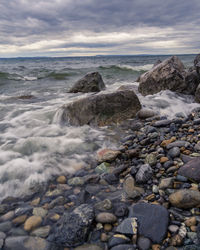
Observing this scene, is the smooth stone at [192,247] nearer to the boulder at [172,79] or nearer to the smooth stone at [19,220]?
the smooth stone at [19,220]

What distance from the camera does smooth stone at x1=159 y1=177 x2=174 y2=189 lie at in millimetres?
2287

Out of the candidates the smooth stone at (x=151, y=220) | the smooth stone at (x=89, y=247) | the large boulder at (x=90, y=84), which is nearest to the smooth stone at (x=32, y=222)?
the smooth stone at (x=89, y=247)

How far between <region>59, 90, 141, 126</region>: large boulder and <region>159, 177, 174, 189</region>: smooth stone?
263 cm

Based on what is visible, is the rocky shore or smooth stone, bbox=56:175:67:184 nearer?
the rocky shore

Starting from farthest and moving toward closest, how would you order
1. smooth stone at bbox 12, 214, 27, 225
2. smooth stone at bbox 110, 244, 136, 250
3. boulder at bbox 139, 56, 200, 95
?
boulder at bbox 139, 56, 200, 95
smooth stone at bbox 12, 214, 27, 225
smooth stone at bbox 110, 244, 136, 250

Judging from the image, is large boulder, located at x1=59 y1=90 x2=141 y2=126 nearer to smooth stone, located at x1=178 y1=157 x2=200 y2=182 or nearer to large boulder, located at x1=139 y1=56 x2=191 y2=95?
smooth stone, located at x1=178 y1=157 x2=200 y2=182

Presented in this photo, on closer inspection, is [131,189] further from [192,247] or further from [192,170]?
[192,247]

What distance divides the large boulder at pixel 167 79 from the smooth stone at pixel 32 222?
21.2 feet

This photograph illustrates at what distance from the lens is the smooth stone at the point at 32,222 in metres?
1.99

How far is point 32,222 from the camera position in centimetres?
204

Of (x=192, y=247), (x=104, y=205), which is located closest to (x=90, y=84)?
(x=104, y=205)

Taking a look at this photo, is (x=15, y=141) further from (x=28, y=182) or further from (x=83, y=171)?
(x=83, y=171)

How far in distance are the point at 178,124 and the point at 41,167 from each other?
9.02 ft

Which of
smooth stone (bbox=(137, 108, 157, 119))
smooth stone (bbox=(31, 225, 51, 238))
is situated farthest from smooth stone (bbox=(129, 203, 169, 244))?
smooth stone (bbox=(137, 108, 157, 119))
